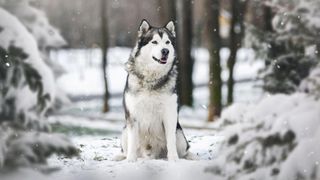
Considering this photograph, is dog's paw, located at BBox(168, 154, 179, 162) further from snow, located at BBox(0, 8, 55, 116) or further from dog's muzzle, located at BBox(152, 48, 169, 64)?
snow, located at BBox(0, 8, 55, 116)

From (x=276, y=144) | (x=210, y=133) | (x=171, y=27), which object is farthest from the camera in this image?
(x=210, y=133)

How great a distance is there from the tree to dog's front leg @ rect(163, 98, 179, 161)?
337 mm

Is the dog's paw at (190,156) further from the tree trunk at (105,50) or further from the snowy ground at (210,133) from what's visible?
the tree trunk at (105,50)

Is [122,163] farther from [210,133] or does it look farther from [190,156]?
[210,133]

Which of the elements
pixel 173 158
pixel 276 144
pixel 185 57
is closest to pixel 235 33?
pixel 185 57

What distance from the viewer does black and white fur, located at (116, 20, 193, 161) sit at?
4.64 meters

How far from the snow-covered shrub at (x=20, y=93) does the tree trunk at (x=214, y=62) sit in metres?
0.96

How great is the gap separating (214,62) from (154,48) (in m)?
0.42

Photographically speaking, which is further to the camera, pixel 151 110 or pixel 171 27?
pixel 151 110

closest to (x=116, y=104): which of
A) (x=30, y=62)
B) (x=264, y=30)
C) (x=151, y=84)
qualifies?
(x=151, y=84)

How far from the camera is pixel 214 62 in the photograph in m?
4.70

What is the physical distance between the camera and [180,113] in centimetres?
475

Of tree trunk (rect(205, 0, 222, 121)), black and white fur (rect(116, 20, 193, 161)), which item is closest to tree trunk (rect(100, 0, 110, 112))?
black and white fur (rect(116, 20, 193, 161))

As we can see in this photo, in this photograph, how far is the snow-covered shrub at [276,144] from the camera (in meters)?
4.41
